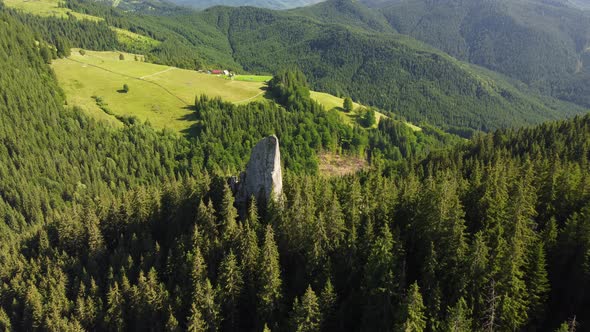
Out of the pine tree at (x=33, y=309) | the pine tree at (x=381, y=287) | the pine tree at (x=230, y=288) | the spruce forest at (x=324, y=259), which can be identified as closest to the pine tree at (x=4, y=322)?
the spruce forest at (x=324, y=259)

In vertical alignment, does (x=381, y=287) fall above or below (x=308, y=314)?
above

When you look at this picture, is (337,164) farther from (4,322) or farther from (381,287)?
(381,287)

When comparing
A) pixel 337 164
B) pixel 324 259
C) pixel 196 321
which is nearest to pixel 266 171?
pixel 324 259

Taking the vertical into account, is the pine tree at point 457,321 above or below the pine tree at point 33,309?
above

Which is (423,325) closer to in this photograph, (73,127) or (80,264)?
(80,264)

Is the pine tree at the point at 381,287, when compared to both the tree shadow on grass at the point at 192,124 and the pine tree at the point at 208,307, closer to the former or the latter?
the pine tree at the point at 208,307

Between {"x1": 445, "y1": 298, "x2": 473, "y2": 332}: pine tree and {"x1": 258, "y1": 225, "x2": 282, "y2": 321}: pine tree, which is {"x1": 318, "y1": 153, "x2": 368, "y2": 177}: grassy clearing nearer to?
{"x1": 258, "y1": 225, "x2": 282, "y2": 321}: pine tree

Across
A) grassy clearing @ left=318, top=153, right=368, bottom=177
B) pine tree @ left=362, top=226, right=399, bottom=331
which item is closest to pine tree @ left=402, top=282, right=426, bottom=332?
pine tree @ left=362, top=226, right=399, bottom=331

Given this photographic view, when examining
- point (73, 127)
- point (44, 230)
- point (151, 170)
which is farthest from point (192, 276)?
point (73, 127)

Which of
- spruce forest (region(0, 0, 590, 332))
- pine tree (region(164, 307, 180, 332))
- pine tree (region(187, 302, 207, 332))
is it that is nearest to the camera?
spruce forest (region(0, 0, 590, 332))
